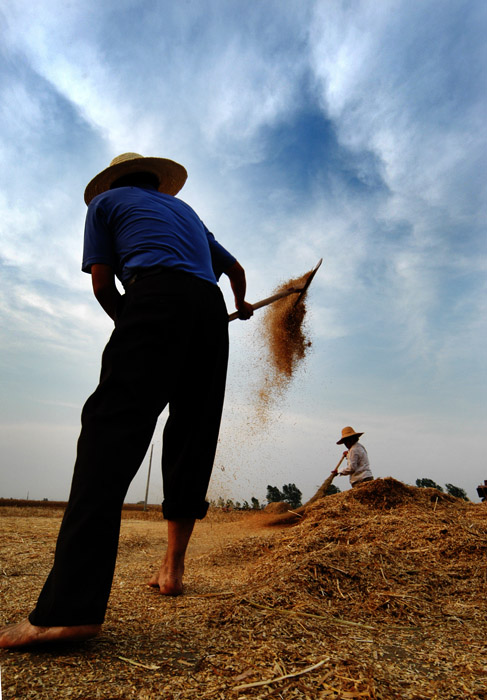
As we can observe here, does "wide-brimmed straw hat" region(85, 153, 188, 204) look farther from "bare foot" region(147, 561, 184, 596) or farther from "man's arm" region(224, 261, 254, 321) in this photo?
"bare foot" region(147, 561, 184, 596)

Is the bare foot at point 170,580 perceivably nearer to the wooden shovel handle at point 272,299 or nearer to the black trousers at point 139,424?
the black trousers at point 139,424

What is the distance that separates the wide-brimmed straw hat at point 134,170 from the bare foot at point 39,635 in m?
Result: 1.82

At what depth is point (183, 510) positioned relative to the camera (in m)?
1.80

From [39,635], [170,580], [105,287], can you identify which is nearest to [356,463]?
[170,580]

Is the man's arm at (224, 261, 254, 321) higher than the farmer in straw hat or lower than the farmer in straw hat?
higher

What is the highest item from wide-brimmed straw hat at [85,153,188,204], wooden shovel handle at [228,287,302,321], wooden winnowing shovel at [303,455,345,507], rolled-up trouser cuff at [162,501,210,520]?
wooden shovel handle at [228,287,302,321]

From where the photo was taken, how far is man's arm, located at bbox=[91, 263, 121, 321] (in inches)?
64.2

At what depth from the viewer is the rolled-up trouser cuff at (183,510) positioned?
1806mm

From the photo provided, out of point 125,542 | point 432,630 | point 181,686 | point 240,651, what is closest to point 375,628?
point 432,630

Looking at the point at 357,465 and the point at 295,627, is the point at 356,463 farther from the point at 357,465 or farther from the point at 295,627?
the point at 295,627

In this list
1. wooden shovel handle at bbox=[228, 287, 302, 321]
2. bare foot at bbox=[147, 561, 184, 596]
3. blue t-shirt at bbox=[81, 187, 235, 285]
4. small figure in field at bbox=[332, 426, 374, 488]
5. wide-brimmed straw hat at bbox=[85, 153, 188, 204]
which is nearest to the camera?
blue t-shirt at bbox=[81, 187, 235, 285]

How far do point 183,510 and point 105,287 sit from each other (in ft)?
3.11

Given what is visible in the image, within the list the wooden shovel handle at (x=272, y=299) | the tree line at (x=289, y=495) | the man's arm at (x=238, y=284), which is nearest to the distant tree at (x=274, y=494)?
the tree line at (x=289, y=495)

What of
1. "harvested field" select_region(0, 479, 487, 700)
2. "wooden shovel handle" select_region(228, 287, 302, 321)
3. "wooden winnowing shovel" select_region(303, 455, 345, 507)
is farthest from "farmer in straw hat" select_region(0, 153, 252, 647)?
"wooden winnowing shovel" select_region(303, 455, 345, 507)
